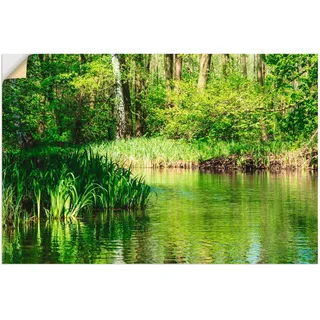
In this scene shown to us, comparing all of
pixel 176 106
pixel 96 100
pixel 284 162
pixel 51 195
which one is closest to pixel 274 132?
pixel 284 162

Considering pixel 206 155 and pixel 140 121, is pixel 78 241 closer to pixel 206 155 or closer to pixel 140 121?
pixel 140 121

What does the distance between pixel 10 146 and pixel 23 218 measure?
2.44ft

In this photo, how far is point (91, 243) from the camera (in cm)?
647

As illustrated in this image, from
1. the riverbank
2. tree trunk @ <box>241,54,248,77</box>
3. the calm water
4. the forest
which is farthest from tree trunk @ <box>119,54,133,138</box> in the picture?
tree trunk @ <box>241,54,248,77</box>

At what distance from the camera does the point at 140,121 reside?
7.74 m

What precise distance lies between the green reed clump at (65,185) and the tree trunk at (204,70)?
126 centimetres

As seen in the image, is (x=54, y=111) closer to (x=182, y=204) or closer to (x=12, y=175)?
(x=12, y=175)

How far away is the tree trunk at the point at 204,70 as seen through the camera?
7.32 metres

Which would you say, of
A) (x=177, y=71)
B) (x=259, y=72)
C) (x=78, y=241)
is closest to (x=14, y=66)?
(x=177, y=71)

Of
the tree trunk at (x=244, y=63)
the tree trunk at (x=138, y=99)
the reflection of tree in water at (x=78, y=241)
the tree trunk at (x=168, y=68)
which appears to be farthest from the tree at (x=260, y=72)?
the reflection of tree in water at (x=78, y=241)

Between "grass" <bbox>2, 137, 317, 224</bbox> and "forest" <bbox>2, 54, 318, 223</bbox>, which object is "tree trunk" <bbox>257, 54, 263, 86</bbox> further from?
"grass" <bbox>2, 137, 317, 224</bbox>

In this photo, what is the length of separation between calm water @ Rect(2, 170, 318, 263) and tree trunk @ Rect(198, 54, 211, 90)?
3.26 feet

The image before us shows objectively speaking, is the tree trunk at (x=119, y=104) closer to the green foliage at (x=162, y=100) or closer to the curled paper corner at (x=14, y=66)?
the green foliage at (x=162, y=100)

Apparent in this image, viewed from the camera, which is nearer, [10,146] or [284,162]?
[10,146]
